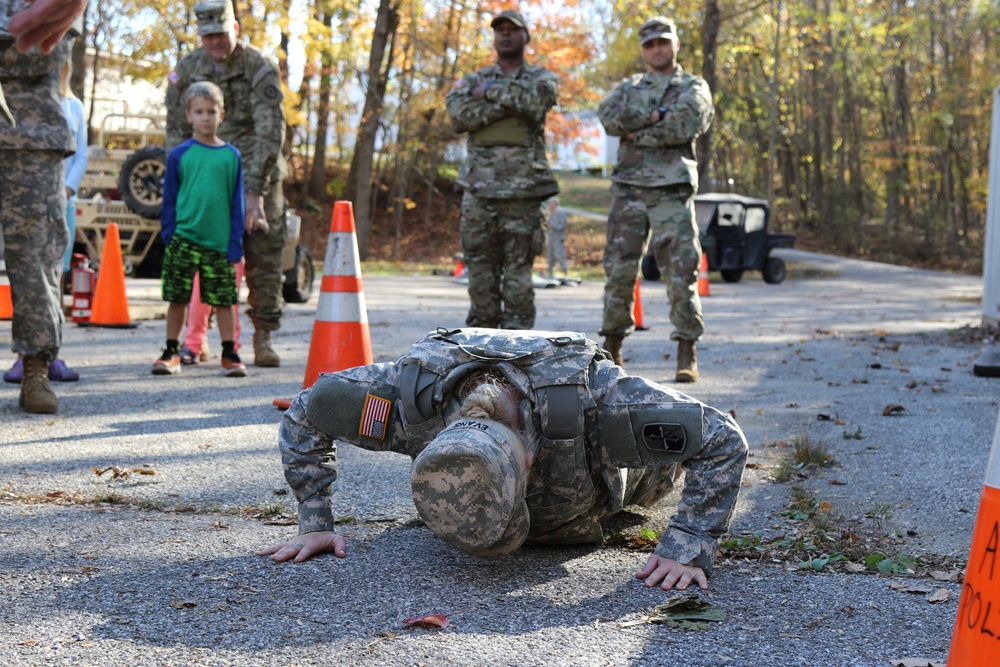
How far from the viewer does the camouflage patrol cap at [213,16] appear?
271 inches

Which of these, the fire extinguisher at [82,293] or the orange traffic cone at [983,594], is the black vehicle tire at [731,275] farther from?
the orange traffic cone at [983,594]

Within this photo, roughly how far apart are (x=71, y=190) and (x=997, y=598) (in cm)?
760

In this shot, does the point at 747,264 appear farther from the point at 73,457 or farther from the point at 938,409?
the point at 73,457

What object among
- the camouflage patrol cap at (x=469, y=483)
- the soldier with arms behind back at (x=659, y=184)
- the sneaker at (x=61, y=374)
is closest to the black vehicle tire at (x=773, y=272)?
the soldier with arms behind back at (x=659, y=184)

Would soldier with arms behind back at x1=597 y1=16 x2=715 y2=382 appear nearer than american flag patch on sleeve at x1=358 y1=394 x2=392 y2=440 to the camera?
No

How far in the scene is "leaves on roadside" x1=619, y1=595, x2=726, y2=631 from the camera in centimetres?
277

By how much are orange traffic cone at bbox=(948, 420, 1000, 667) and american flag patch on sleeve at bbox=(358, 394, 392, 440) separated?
5.11 ft

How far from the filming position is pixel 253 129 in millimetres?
7430

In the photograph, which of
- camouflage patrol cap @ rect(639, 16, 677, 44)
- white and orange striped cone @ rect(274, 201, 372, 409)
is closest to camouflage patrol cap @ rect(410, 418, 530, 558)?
white and orange striped cone @ rect(274, 201, 372, 409)

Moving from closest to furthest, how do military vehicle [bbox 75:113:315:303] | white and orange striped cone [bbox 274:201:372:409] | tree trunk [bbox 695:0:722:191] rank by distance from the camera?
white and orange striped cone [bbox 274:201:372:409]
military vehicle [bbox 75:113:315:303]
tree trunk [bbox 695:0:722:191]

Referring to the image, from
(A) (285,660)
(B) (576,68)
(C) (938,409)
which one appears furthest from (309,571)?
A: (B) (576,68)

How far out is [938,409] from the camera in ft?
20.3

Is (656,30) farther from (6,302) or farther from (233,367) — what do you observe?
(6,302)

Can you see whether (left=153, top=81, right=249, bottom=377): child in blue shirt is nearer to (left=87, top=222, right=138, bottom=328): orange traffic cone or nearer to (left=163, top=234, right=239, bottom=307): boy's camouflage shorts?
(left=163, top=234, right=239, bottom=307): boy's camouflage shorts
